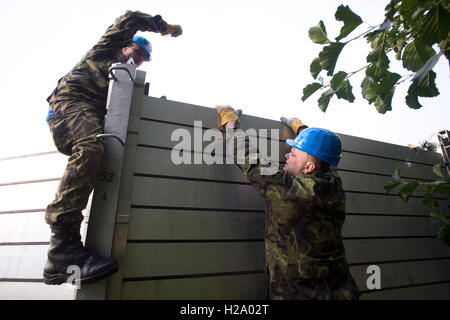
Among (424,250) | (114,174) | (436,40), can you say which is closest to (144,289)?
(114,174)

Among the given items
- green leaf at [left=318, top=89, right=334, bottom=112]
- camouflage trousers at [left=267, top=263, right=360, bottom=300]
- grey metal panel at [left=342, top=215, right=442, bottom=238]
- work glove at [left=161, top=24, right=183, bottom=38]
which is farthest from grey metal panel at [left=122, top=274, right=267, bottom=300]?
work glove at [left=161, top=24, right=183, bottom=38]

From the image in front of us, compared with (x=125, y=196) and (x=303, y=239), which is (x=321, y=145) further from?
(x=125, y=196)

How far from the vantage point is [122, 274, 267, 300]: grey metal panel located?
1.83m

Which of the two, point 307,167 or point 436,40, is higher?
point 436,40

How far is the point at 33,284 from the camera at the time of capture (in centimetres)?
247

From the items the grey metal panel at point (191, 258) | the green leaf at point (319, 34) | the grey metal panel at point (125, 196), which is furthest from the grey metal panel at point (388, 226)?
the grey metal panel at point (125, 196)

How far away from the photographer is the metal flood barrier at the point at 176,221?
184 cm

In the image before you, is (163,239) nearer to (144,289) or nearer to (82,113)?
(144,289)

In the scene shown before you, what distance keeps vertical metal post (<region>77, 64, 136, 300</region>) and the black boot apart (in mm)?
134

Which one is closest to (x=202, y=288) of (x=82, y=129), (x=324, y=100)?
(x=82, y=129)

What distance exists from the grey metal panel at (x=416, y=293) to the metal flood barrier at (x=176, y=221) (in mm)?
18

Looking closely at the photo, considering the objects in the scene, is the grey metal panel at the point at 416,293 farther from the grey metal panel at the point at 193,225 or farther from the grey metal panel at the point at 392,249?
the grey metal panel at the point at 193,225

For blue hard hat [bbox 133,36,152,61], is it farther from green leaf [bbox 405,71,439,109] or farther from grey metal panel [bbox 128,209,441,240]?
green leaf [bbox 405,71,439,109]
